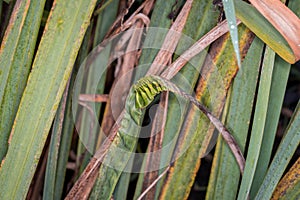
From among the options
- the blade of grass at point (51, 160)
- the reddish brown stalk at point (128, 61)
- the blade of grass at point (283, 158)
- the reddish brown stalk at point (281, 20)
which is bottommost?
the blade of grass at point (51, 160)

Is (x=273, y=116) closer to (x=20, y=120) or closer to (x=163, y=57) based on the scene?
(x=163, y=57)

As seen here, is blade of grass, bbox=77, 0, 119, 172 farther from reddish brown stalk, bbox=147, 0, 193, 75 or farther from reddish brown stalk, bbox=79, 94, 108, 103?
reddish brown stalk, bbox=147, 0, 193, 75

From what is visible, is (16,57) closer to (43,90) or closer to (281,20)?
(43,90)

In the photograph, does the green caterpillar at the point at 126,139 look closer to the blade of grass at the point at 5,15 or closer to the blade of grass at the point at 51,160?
the blade of grass at the point at 51,160

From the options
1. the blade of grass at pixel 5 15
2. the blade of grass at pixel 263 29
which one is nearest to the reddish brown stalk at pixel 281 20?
the blade of grass at pixel 263 29

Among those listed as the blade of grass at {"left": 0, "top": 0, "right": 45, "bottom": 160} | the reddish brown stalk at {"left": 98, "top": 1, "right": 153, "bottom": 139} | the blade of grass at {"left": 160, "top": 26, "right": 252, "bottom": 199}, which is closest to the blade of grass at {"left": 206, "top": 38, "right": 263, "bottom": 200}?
the blade of grass at {"left": 160, "top": 26, "right": 252, "bottom": 199}

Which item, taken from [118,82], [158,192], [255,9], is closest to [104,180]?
[158,192]

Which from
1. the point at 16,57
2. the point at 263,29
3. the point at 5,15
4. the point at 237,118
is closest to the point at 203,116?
the point at 237,118
